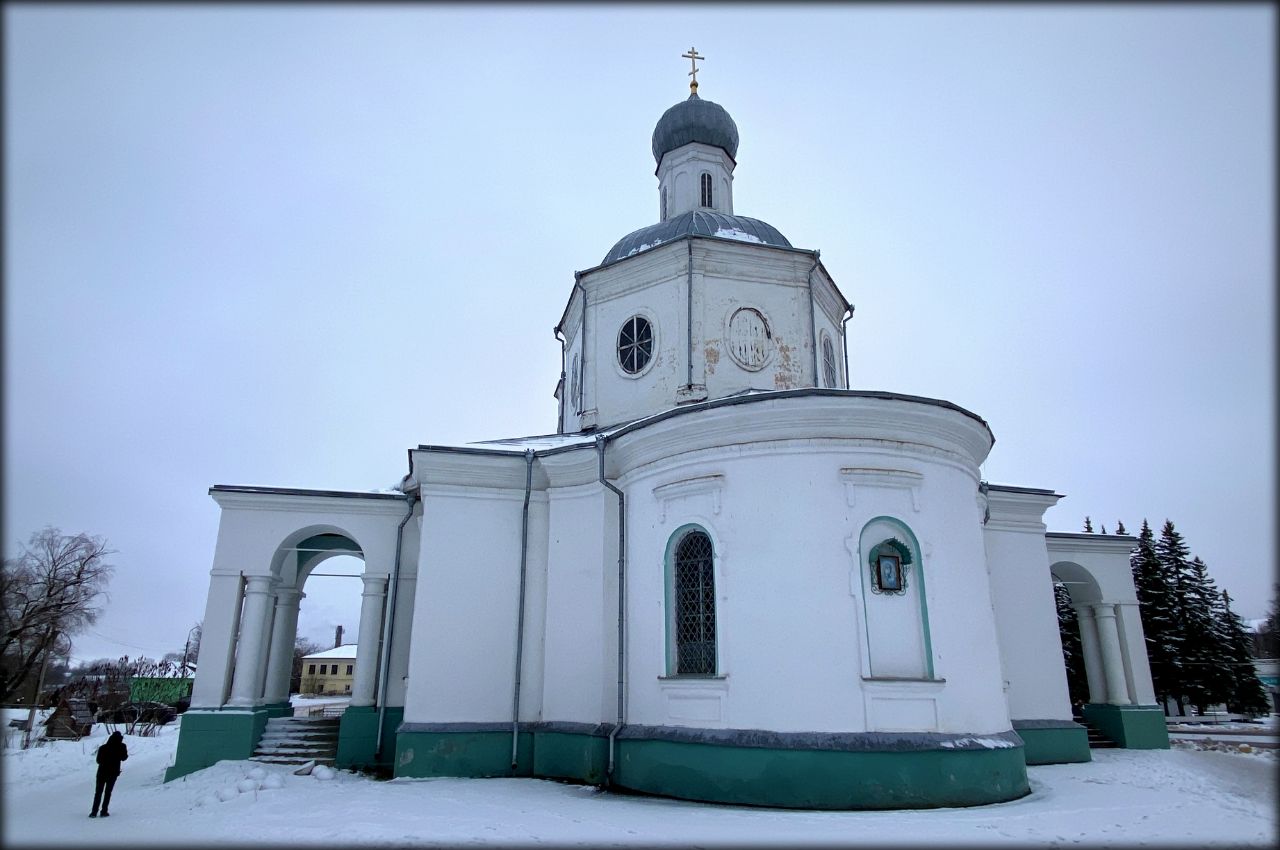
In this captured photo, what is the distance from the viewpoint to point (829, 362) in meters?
15.8

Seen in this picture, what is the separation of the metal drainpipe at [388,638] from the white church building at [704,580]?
8cm

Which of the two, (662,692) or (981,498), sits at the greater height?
(981,498)

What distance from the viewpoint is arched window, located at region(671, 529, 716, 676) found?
34.4ft

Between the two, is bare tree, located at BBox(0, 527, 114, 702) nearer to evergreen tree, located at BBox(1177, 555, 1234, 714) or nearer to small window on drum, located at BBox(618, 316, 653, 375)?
small window on drum, located at BBox(618, 316, 653, 375)

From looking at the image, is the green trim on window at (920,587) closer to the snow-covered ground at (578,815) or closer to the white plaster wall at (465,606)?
the snow-covered ground at (578,815)

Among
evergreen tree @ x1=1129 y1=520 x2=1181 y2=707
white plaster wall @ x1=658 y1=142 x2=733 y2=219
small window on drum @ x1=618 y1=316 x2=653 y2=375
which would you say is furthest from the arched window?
evergreen tree @ x1=1129 y1=520 x2=1181 y2=707

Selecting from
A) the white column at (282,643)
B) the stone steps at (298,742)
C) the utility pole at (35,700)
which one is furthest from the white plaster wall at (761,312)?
the utility pole at (35,700)

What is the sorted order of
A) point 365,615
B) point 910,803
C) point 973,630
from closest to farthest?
point 910,803, point 973,630, point 365,615

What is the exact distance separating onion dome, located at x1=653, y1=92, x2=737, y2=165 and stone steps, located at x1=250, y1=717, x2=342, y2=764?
1390 centimetres

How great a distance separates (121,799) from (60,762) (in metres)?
7.65

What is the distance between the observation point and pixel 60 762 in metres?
16.6

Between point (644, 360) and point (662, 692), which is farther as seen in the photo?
point (644, 360)

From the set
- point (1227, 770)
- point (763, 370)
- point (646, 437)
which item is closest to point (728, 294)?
point (763, 370)

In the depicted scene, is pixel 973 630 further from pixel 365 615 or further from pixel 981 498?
pixel 365 615
